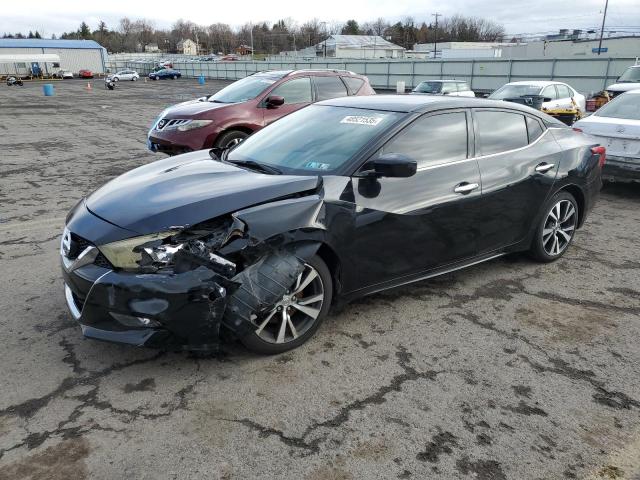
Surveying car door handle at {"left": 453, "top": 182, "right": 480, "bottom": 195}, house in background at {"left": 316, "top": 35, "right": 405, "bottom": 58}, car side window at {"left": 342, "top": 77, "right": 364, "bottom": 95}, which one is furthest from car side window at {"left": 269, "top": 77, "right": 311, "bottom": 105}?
house in background at {"left": 316, "top": 35, "right": 405, "bottom": 58}

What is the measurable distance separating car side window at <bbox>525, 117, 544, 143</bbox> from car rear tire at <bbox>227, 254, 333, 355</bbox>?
253 centimetres

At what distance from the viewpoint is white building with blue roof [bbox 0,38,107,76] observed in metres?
69.0

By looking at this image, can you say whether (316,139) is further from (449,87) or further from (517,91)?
(449,87)

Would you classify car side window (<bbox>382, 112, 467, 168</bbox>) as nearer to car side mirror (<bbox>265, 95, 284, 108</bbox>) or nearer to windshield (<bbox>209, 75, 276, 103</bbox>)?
car side mirror (<bbox>265, 95, 284, 108</bbox>)

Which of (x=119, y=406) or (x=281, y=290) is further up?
(x=281, y=290)

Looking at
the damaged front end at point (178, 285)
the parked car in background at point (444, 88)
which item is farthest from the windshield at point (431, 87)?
the damaged front end at point (178, 285)

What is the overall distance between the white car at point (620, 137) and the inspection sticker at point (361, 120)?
486 centimetres

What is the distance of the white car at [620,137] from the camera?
708cm

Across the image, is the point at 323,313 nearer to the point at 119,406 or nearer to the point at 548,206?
the point at 119,406

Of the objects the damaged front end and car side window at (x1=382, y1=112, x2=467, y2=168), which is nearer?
the damaged front end

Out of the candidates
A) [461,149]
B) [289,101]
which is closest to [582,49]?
[289,101]

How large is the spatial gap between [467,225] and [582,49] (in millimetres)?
64500

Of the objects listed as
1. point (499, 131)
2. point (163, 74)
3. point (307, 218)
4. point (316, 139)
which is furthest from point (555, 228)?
point (163, 74)

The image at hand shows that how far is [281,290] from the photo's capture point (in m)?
3.16
